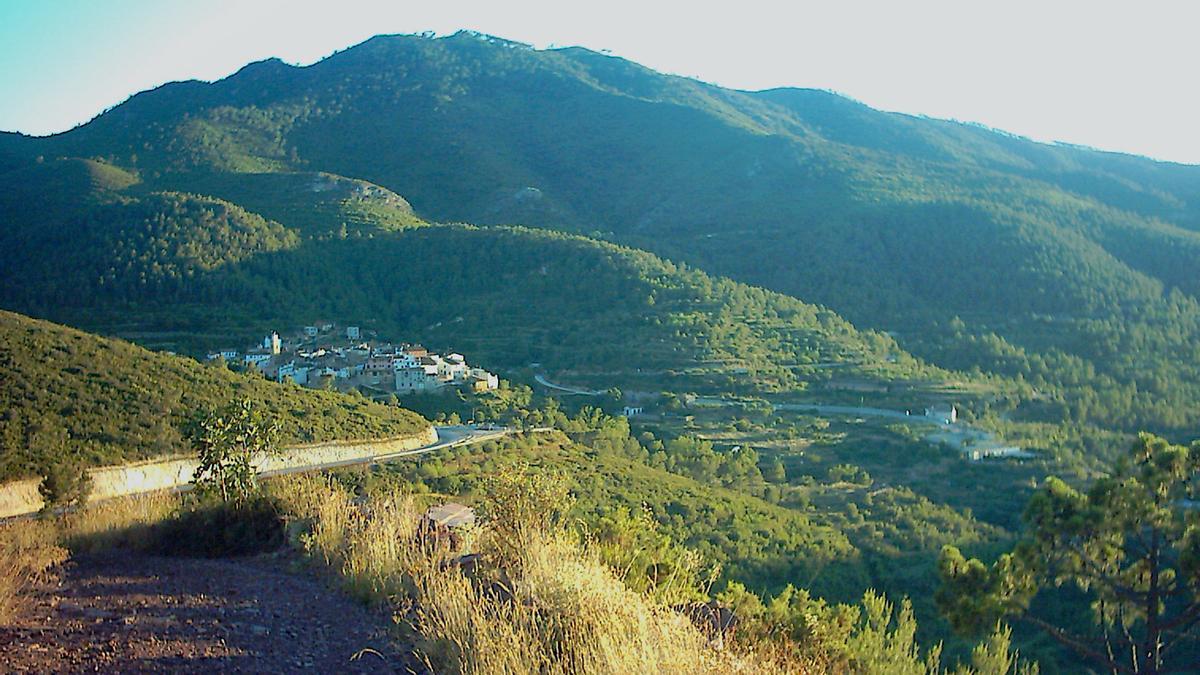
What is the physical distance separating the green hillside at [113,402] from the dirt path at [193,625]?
735 centimetres

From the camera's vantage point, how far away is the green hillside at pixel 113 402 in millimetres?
14914

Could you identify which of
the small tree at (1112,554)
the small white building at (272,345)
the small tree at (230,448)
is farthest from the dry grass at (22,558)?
the small white building at (272,345)

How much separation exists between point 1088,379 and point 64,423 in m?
36.8

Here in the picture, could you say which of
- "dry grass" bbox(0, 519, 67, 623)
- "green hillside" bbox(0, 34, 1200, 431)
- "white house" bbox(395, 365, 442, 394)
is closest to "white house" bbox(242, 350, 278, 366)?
"white house" bbox(395, 365, 442, 394)

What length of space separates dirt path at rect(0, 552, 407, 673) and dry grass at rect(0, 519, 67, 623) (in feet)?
0.30

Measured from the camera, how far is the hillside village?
110 feet

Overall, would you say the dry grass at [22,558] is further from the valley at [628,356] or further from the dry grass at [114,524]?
the valley at [628,356]

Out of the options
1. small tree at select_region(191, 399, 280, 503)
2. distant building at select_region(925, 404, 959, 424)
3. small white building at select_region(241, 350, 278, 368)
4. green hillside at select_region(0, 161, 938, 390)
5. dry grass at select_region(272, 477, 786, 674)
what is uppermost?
dry grass at select_region(272, 477, 786, 674)

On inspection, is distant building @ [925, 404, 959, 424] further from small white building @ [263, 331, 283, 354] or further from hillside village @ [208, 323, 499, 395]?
small white building @ [263, 331, 283, 354]

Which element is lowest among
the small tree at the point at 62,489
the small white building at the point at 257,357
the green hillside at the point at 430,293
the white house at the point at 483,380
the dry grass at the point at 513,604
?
the white house at the point at 483,380

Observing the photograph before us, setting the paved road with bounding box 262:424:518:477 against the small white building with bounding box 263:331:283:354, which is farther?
the small white building with bounding box 263:331:283:354

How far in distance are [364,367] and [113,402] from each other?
55.4 ft

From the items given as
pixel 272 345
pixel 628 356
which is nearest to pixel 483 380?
pixel 628 356

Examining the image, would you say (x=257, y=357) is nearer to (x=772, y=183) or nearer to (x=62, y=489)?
(x=62, y=489)
